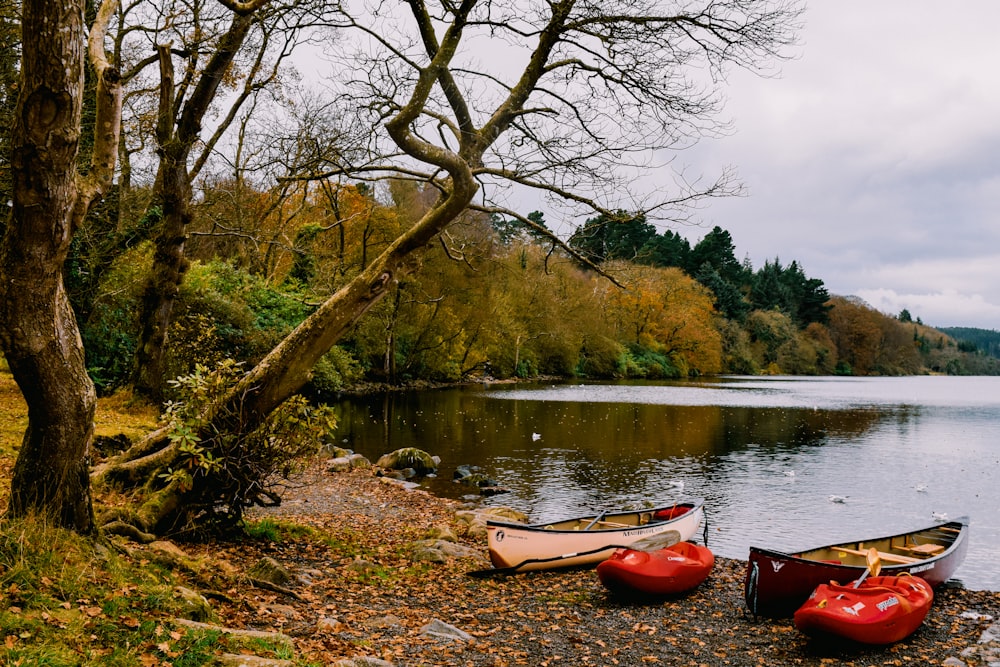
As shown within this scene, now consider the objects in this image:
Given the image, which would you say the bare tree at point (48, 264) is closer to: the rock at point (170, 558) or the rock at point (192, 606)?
the rock at point (170, 558)

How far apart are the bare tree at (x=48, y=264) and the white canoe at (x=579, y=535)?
5.84m

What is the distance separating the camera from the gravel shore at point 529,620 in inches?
269

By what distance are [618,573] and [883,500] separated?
35.8ft

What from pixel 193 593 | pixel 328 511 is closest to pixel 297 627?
pixel 193 593

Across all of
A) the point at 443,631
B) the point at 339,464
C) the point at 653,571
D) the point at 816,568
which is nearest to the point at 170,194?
the point at 339,464

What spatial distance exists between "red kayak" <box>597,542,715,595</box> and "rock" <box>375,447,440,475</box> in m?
9.71

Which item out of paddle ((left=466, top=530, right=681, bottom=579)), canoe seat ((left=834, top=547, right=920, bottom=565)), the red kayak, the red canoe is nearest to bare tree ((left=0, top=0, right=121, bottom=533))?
paddle ((left=466, top=530, right=681, bottom=579))

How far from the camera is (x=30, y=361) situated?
5445 millimetres

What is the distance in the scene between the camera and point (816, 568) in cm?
922

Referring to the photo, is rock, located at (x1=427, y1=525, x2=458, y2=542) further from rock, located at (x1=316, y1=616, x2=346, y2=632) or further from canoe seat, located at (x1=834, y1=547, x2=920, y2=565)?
canoe seat, located at (x1=834, y1=547, x2=920, y2=565)

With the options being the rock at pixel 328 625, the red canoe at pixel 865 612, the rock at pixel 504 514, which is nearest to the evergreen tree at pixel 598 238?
the red canoe at pixel 865 612

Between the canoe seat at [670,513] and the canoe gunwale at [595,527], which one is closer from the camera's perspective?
the canoe gunwale at [595,527]

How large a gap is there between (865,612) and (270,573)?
6942mm

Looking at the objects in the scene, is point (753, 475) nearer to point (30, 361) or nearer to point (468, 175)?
point (468, 175)
